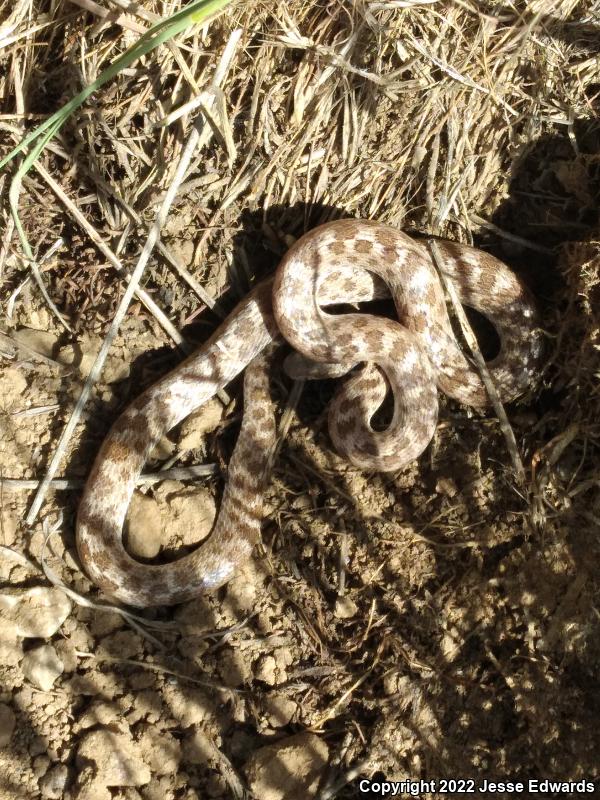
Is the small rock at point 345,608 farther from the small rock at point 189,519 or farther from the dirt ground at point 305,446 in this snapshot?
the small rock at point 189,519

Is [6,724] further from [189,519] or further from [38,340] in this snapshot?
[38,340]

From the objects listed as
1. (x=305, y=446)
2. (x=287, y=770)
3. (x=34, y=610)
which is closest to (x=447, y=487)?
(x=305, y=446)

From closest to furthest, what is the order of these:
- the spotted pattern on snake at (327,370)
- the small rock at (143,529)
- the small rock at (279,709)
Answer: the small rock at (279,709) → the spotted pattern on snake at (327,370) → the small rock at (143,529)

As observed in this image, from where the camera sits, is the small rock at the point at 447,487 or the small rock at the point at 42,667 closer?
the small rock at the point at 42,667

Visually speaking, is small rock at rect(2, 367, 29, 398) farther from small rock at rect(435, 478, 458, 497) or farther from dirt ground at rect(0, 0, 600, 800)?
small rock at rect(435, 478, 458, 497)

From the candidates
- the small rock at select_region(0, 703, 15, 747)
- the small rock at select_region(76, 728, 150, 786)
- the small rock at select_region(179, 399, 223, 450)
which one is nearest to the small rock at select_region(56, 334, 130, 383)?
the small rock at select_region(179, 399, 223, 450)

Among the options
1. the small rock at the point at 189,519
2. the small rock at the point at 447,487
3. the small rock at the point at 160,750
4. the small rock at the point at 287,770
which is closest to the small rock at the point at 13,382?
the small rock at the point at 189,519
